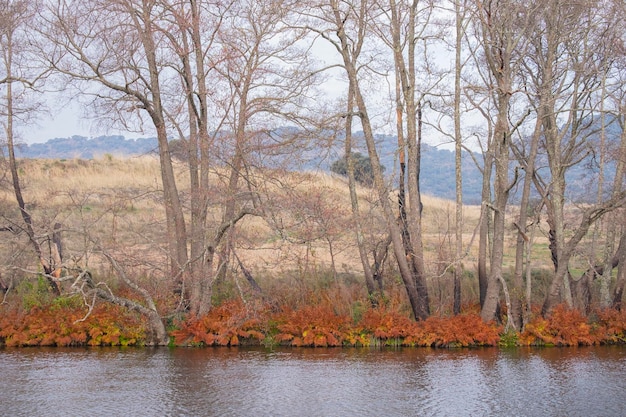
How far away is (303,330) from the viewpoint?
23094 millimetres

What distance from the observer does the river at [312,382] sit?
49.4 feet

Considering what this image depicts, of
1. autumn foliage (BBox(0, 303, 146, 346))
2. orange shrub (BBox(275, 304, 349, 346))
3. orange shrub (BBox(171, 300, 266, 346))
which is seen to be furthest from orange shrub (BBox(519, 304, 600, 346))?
autumn foliage (BBox(0, 303, 146, 346))

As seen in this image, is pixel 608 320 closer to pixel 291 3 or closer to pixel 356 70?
pixel 356 70

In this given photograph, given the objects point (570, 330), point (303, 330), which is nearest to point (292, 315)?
point (303, 330)

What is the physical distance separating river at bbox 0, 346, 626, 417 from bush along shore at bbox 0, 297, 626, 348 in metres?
0.65

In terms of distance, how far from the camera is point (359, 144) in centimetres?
2681

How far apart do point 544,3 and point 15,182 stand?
18.8 meters

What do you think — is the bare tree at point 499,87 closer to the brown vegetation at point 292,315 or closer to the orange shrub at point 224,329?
the brown vegetation at point 292,315

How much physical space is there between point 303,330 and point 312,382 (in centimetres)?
564

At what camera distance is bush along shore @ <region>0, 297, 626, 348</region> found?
22.8m

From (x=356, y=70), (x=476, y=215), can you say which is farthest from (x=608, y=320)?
(x=476, y=215)

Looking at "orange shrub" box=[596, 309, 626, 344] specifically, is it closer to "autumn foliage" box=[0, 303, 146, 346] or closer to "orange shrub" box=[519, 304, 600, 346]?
"orange shrub" box=[519, 304, 600, 346]

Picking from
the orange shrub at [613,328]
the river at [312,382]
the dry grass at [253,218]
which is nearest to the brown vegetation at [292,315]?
the orange shrub at [613,328]

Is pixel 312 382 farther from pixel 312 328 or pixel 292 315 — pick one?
pixel 292 315
